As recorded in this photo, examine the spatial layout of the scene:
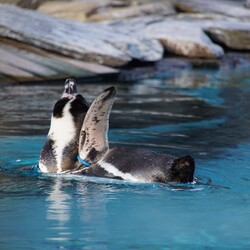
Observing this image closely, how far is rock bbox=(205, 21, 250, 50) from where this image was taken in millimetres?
14401

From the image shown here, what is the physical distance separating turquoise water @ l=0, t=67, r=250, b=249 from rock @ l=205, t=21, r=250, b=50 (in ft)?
20.0

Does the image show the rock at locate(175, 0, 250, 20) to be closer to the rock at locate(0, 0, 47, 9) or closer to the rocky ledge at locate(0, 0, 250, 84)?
the rocky ledge at locate(0, 0, 250, 84)

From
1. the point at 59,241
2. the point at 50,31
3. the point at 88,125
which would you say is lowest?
the point at 59,241

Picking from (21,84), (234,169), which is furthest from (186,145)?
(21,84)

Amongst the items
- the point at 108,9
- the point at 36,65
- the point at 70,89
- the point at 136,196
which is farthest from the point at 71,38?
the point at 136,196

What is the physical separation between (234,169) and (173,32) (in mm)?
8067

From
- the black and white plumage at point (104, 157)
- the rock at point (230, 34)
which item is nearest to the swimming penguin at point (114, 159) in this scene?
the black and white plumage at point (104, 157)

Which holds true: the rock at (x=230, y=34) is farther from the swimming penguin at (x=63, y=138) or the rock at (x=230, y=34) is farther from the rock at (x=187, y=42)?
the swimming penguin at (x=63, y=138)

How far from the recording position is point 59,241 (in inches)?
165

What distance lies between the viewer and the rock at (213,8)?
640 inches

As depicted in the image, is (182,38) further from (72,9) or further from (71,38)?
(72,9)

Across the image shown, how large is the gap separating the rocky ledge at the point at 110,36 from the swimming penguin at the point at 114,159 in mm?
5506

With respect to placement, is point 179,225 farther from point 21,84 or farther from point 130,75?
point 130,75

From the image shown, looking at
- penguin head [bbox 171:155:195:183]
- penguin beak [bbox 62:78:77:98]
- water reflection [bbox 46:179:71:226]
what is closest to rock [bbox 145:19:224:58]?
penguin beak [bbox 62:78:77:98]
